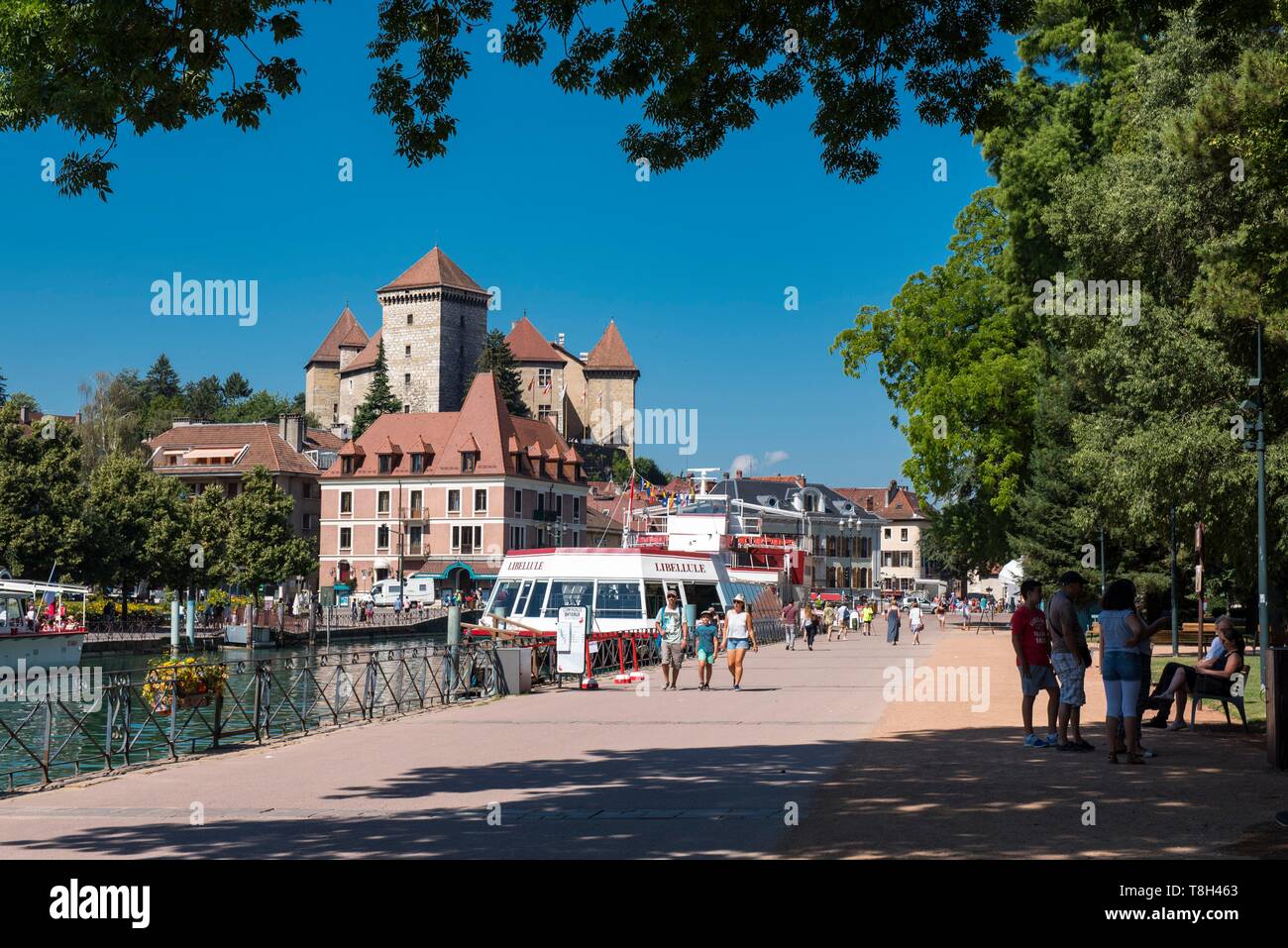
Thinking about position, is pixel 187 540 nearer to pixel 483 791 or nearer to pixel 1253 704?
pixel 1253 704

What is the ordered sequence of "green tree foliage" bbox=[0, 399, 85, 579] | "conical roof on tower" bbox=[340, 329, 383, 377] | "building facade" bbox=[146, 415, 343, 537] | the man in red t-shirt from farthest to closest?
1. "conical roof on tower" bbox=[340, 329, 383, 377]
2. "building facade" bbox=[146, 415, 343, 537]
3. "green tree foliage" bbox=[0, 399, 85, 579]
4. the man in red t-shirt

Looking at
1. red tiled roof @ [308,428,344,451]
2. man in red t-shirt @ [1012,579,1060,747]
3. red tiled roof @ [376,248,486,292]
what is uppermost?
red tiled roof @ [376,248,486,292]

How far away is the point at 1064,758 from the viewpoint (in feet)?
47.0

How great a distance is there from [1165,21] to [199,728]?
591 inches

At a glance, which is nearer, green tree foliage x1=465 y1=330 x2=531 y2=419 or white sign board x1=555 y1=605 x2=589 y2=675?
white sign board x1=555 y1=605 x2=589 y2=675

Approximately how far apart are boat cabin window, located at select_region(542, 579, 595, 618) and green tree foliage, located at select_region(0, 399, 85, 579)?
29000mm

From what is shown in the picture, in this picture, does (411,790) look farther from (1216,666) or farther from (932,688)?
(932,688)

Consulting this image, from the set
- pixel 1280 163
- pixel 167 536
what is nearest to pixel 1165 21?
pixel 1280 163

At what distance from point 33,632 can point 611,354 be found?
441 feet

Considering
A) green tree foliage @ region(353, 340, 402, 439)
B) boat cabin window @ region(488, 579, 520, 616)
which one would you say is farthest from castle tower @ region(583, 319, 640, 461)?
boat cabin window @ region(488, 579, 520, 616)

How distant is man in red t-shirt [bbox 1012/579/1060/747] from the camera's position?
1566 cm

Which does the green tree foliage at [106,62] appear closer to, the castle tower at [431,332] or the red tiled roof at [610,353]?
the castle tower at [431,332]

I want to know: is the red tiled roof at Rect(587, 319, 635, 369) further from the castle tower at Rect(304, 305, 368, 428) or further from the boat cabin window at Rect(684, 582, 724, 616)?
the boat cabin window at Rect(684, 582, 724, 616)

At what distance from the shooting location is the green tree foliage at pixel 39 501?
182 feet
